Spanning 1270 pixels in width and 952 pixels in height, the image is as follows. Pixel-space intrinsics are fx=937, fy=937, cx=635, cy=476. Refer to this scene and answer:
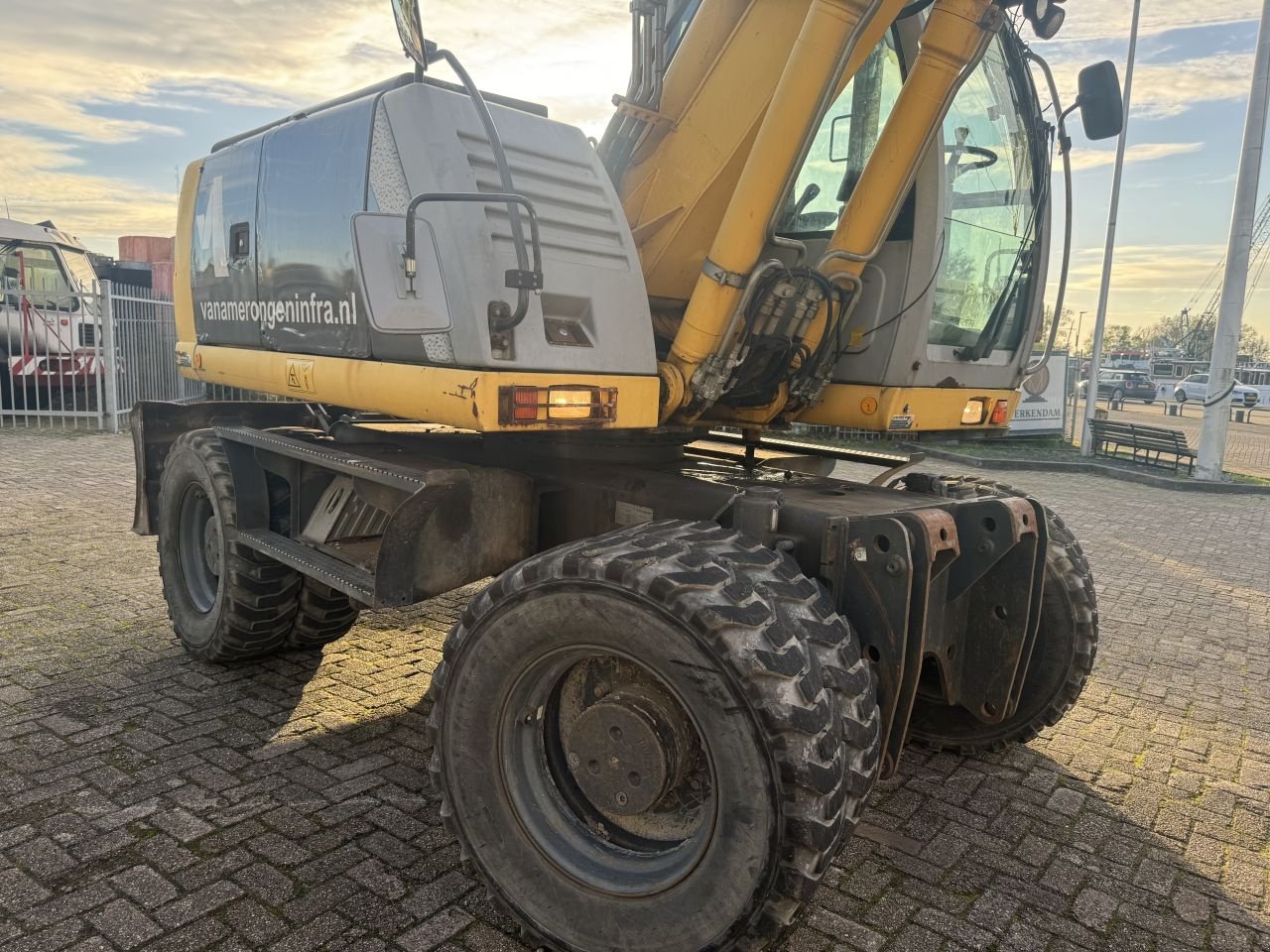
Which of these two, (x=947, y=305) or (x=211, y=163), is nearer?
(x=947, y=305)

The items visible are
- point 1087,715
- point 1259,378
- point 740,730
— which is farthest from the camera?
point 1259,378

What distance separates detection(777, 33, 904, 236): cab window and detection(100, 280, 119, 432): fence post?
14822 millimetres

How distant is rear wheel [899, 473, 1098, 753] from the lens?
4035 mm

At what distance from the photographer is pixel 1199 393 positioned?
133ft

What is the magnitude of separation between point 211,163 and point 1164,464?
15.6 meters

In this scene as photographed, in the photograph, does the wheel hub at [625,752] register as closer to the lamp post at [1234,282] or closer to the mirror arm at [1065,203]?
the mirror arm at [1065,203]

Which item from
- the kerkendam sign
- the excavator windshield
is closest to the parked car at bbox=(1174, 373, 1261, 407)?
the kerkendam sign

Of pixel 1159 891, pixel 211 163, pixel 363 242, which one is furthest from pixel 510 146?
pixel 1159 891

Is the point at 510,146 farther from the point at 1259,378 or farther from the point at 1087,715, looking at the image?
the point at 1259,378

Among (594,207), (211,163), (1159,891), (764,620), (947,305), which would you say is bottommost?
(1159,891)

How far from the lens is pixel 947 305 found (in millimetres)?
4227

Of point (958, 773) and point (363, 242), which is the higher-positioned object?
point (363, 242)

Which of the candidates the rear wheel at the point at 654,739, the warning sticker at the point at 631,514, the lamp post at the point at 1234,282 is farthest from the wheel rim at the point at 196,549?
the lamp post at the point at 1234,282

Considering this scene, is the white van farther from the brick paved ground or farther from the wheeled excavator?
the wheeled excavator
